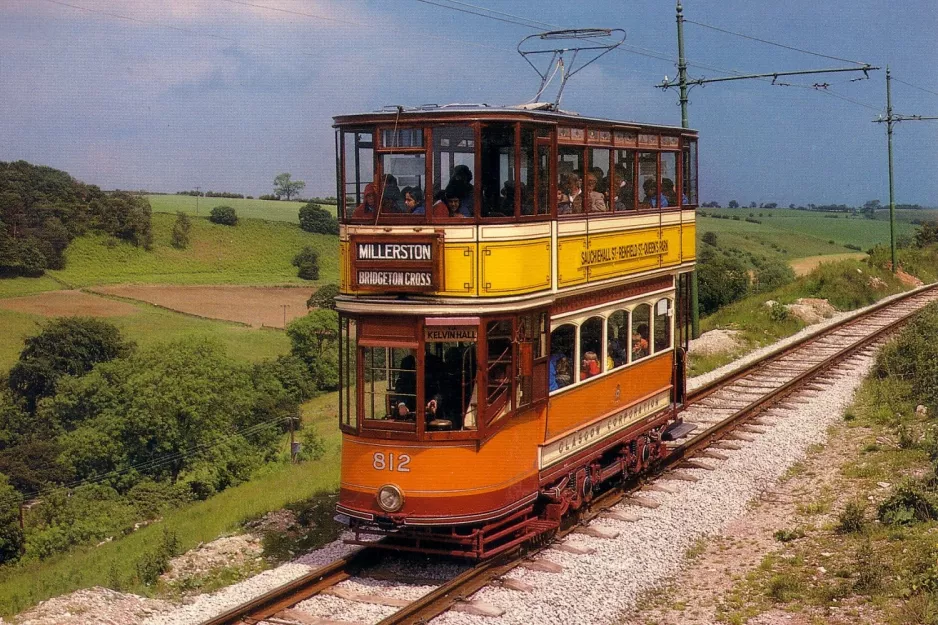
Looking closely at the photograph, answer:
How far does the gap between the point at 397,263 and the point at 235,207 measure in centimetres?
11539

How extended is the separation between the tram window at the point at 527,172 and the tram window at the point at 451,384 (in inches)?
65.0

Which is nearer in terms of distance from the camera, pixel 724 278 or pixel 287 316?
pixel 724 278

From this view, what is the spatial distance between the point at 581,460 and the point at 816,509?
3.12 metres

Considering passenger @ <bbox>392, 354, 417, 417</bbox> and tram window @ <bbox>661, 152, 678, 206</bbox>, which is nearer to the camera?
passenger @ <bbox>392, 354, 417, 417</bbox>

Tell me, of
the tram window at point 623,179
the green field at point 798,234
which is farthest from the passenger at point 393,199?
the green field at point 798,234

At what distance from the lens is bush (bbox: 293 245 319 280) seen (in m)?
102

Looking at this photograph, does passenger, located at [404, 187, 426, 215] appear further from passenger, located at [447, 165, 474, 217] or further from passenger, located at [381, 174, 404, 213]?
passenger, located at [447, 165, 474, 217]

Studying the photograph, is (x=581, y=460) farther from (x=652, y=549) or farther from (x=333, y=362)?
(x=333, y=362)

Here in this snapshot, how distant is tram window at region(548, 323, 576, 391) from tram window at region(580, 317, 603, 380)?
0.99ft

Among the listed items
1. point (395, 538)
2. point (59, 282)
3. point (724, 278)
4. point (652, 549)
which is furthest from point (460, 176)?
point (59, 282)

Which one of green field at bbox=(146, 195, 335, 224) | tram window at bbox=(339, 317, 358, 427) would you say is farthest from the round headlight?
green field at bbox=(146, 195, 335, 224)

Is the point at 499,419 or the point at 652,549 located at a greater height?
the point at 499,419

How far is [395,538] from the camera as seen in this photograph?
1182cm

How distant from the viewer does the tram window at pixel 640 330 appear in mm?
14914
